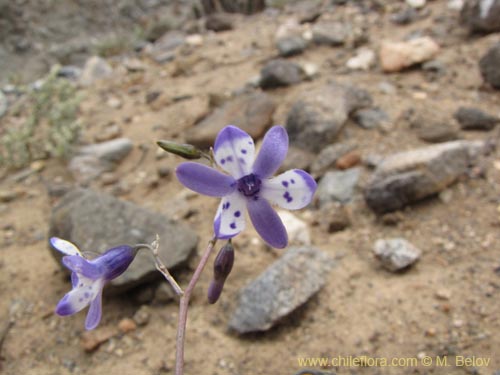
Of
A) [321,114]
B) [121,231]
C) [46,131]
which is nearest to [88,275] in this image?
[121,231]

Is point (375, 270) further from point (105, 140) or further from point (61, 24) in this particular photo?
point (61, 24)

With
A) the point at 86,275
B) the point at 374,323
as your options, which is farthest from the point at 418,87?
the point at 86,275

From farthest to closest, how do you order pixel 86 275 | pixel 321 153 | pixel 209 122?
pixel 209 122 < pixel 321 153 < pixel 86 275

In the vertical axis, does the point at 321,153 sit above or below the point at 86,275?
below

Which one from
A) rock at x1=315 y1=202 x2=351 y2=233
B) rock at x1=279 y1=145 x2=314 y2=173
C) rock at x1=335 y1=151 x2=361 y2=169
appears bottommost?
rock at x1=315 y1=202 x2=351 y2=233

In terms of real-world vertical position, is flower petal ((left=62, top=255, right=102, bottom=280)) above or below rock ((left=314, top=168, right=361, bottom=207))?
above

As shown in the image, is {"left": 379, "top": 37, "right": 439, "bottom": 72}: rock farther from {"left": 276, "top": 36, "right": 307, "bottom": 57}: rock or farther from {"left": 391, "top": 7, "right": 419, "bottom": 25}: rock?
{"left": 276, "top": 36, "right": 307, "bottom": 57}: rock

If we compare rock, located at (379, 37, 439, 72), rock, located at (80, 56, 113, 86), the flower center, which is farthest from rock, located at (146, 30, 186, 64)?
the flower center
